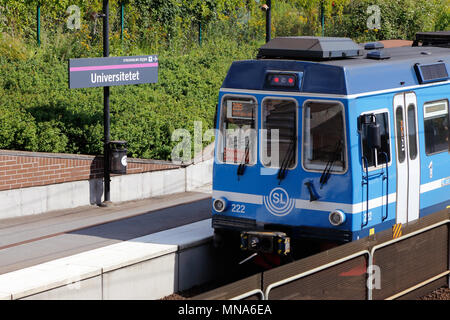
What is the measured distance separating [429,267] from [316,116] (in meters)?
2.74

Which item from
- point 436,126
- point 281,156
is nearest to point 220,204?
point 281,156

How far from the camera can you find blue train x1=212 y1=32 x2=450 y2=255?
36.1 ft

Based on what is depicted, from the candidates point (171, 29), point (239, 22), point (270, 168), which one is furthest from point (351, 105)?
point (239, 22)

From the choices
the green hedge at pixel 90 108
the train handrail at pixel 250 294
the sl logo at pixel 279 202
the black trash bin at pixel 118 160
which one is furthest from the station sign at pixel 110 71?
the train handrail at pixel 250 294

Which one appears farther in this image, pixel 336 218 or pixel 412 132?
pixel 412 132

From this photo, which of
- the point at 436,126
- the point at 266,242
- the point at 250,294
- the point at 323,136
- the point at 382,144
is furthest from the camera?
the point at 436,126

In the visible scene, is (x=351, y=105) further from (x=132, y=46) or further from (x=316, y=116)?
(x=132, y=46)

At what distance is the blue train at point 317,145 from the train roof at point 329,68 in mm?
16

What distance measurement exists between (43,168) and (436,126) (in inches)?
307

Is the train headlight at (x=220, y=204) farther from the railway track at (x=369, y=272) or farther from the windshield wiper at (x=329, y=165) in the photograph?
the railway track at (x=369, y=272)

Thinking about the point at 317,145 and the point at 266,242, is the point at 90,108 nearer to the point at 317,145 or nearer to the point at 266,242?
the point at 266,242

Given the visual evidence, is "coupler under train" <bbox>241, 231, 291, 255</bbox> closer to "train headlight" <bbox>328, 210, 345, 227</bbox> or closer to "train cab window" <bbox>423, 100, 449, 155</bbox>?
"train headlight" <bbox>328, 210, 345, 227</bbox>

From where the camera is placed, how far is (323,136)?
36.5 feet

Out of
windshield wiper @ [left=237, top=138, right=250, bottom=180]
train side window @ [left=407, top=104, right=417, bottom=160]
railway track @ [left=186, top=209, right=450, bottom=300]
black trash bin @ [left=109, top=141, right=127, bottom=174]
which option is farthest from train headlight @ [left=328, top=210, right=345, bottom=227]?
black trash bin @ [left=109, top=141, right=127, bottom=174]
